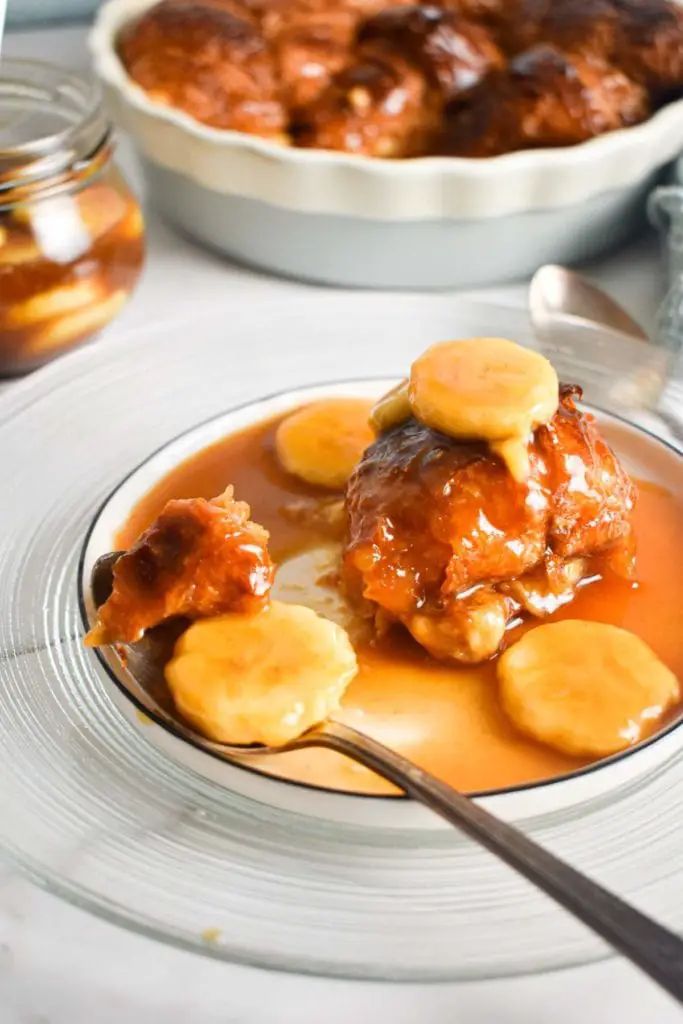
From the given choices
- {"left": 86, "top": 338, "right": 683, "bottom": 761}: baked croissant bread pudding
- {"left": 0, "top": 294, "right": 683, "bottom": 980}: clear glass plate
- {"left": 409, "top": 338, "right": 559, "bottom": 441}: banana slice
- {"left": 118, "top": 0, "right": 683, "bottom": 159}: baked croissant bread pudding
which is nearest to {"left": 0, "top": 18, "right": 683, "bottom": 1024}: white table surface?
{"left": 0, "top": 294, "right": 683, "bottom": 980}: clear glass plate

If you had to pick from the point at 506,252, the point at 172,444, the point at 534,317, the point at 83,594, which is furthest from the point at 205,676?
the point at 506,252

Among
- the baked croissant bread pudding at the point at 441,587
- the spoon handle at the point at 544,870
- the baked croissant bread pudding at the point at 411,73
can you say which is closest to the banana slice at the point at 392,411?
the baked croissant bread pudding at the point at 441,587

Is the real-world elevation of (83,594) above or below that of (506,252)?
above

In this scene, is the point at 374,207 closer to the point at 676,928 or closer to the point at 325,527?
the point at 325,527

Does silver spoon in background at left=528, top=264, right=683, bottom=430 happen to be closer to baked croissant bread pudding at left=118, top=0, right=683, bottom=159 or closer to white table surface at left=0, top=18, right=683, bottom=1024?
Answer: baked croissant bread pudding at left=118, top=0, right=683, bottom=159

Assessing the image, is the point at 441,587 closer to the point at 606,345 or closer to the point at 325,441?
the point at 325,441

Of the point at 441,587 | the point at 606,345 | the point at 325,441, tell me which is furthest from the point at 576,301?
the point at 441,587
